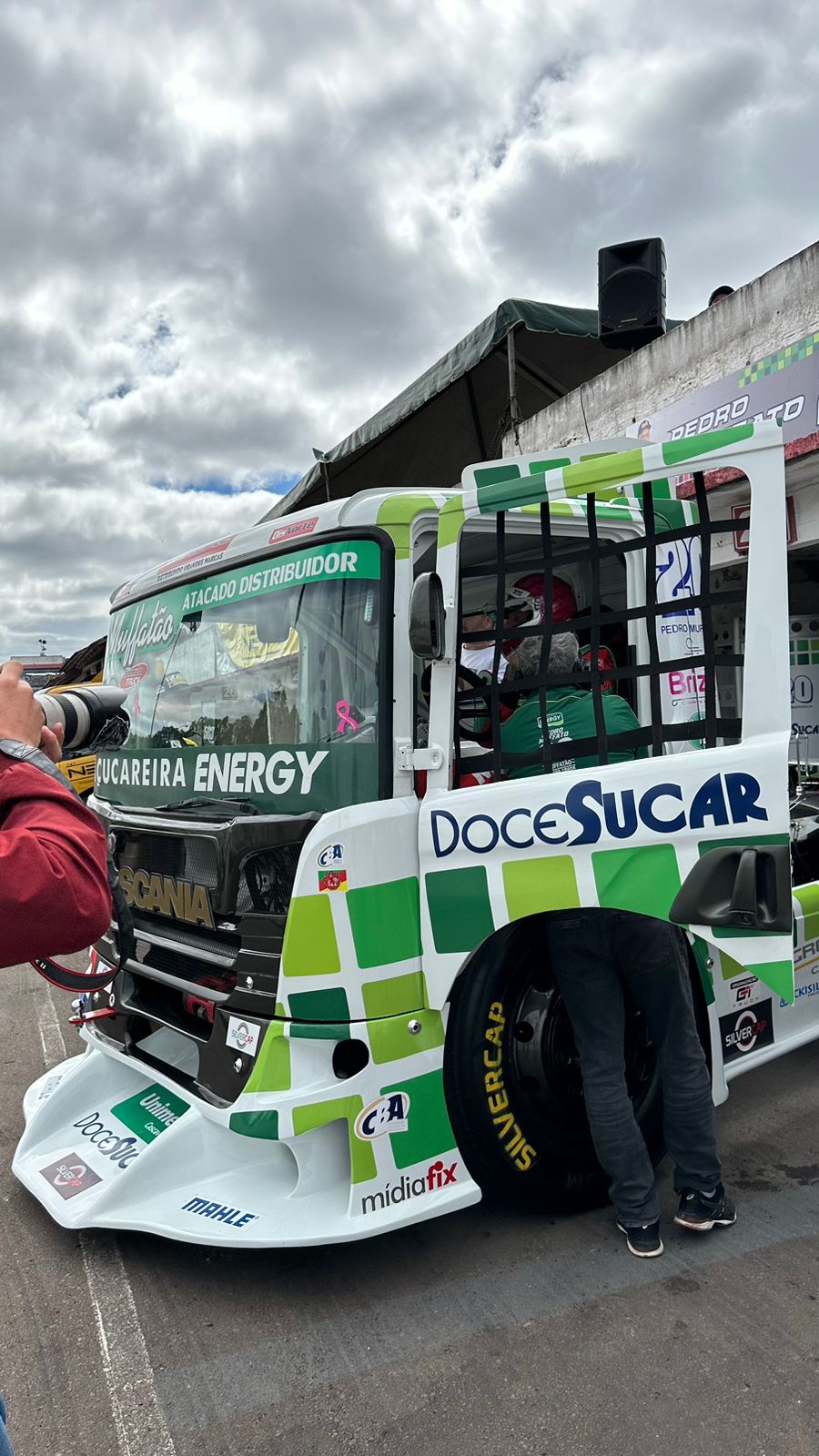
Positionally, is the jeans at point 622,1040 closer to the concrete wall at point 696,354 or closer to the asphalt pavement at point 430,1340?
the asphalt pavement at point 430,1340

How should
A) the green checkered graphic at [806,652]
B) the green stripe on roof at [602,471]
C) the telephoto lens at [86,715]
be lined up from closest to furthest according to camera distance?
the telephoto lens at [86,715] → the green stripe on roof at [602,471] → the green checkered graphic at [806,652]

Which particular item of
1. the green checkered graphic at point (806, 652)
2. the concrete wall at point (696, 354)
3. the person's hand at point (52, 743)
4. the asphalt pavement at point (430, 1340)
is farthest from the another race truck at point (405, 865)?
the green checkered graphic at point (806, 652)

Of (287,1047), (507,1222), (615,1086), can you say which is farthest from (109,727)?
(507,1222)

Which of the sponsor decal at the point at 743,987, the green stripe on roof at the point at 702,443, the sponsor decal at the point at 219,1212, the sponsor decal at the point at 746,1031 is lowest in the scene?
the sponsor decal at the point at 219,1212

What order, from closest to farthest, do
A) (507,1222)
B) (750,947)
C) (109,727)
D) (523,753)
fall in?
1. (109,727)
2. (750,947)
3. (523,753)
4. (507,1222)

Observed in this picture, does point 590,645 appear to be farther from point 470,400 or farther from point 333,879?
point 470,400

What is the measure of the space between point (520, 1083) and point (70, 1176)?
4.83ft

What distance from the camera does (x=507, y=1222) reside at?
118 inches

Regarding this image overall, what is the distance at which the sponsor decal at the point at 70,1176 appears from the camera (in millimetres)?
2898

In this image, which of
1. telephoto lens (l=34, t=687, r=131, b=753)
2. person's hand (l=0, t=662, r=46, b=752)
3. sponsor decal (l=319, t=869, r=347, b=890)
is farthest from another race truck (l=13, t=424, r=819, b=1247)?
person's hand (l=0, t=662, r=46, b=752)

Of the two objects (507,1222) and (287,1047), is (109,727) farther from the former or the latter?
(507,1222)

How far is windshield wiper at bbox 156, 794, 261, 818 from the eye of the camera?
2.82m

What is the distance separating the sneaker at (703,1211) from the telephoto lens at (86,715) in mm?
2291

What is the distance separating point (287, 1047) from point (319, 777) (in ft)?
2.50
